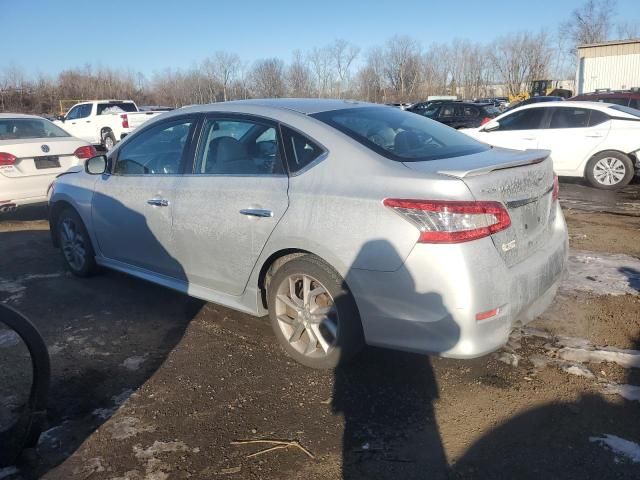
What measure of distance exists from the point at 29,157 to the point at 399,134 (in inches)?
234

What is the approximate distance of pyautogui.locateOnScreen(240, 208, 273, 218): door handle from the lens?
339cm

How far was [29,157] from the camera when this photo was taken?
7.42m

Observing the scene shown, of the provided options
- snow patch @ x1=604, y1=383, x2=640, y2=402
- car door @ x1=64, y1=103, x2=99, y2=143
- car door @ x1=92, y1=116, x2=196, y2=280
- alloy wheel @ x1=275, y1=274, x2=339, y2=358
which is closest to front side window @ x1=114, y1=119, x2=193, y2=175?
car door @ x1=92, y1=116, x2=196, y2=280

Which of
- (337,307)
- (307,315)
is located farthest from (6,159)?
(337,307)

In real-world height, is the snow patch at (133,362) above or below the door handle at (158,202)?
below

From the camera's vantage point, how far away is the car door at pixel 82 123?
19234mm

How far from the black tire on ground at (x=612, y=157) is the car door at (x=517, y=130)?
1.03 meters

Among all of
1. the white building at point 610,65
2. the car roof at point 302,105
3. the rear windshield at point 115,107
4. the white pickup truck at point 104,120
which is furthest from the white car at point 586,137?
the white building at point 610,65

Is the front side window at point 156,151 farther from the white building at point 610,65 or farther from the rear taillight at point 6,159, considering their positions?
the white building at point 610,65

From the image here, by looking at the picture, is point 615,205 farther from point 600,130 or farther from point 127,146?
point 127,146

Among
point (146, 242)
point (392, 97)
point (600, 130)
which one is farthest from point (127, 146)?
point (392, 97)

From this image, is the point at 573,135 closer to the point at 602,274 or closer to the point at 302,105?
the point at 602,274

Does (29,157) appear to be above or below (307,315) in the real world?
above

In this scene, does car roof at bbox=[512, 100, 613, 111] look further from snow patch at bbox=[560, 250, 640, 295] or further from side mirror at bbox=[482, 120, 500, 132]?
snow patch at bbox=[560, 250, 640, 295]
